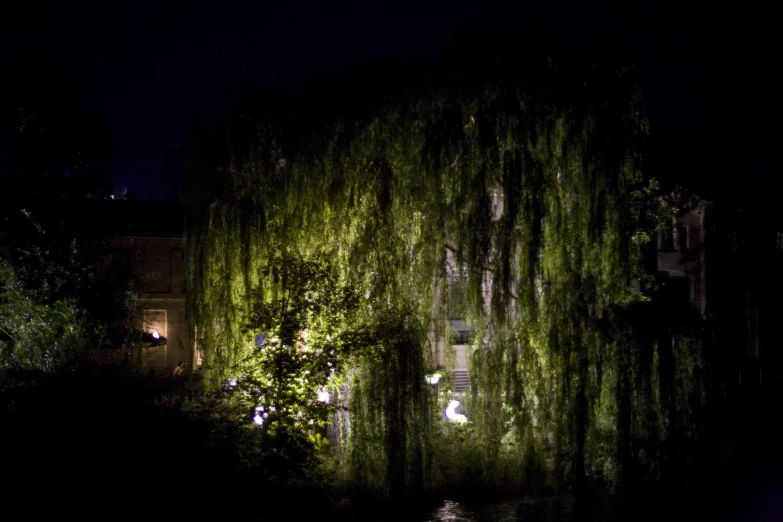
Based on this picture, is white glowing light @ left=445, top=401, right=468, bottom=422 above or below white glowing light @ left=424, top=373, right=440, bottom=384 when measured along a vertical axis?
below

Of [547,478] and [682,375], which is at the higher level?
[682,375]

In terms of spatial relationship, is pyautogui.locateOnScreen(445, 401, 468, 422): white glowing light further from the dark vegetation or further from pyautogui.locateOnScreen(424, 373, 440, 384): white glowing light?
pyautogui.locateOnScreen(424, 373, 440, 384): white glowing light

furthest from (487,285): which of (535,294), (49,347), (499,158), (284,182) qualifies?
(49,347)

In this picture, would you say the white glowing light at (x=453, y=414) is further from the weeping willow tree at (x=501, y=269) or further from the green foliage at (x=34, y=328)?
the green foliage at (x=34, y=328)

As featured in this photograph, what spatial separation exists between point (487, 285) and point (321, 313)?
2.33m

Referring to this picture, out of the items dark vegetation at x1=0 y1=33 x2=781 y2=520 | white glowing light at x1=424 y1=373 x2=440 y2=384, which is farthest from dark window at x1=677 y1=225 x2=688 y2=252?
white glowing light at x1=424 y1=373 x2=440 y2=384

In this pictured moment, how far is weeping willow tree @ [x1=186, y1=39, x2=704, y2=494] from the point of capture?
11461 mm

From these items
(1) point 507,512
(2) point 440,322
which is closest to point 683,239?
(2) point 440,322

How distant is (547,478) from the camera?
11.5 m

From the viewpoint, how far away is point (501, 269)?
1182cm

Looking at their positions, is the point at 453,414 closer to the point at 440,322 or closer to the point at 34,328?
the point at 440,322

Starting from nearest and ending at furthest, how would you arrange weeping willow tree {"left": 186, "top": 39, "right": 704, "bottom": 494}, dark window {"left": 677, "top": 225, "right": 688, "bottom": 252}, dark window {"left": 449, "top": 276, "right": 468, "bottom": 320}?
weeping willow tree {"left": 186, "top": 39, "right": 704, "bottom": 494} → dark window {"left": 449, "top": 276, "right": 468, "bottom": 320} → dark window {"left": 677, "top": 225, "right": 688, "bottom": 252}

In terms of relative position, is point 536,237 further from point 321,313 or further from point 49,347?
point 49,347

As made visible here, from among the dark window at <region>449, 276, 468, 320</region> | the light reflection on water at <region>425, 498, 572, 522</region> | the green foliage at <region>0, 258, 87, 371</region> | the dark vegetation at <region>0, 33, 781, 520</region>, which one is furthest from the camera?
the green foliage at <region>0, 258, 87, 371</region>
